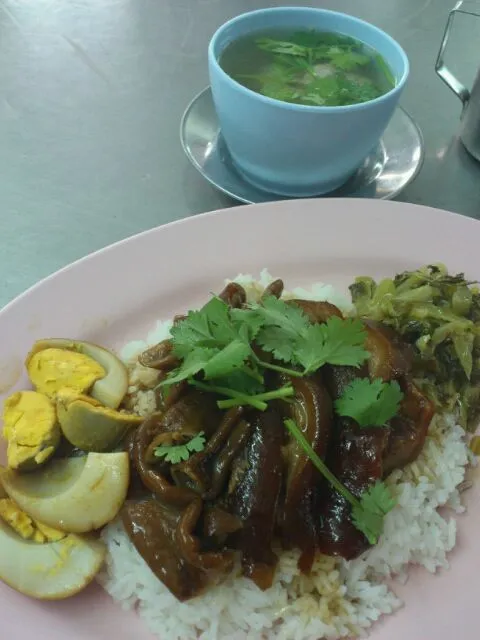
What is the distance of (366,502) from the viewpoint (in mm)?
1463

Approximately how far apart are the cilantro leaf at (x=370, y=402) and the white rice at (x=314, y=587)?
0.28 metres

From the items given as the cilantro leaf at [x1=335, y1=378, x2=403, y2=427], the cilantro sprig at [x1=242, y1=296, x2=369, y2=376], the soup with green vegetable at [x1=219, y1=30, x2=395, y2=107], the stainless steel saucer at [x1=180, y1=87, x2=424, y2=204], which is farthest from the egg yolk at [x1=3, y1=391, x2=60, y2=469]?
the soup with green vegetable at [x1=219, y1=30, x2=395, y2=107]

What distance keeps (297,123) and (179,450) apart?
1.01 m

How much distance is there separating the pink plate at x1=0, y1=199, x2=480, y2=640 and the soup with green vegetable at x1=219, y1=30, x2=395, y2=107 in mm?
340

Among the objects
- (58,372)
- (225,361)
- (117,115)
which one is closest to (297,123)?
(225,361)

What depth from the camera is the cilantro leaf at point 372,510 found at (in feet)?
4.75

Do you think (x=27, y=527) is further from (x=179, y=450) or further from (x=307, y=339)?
(x=307, y=339)

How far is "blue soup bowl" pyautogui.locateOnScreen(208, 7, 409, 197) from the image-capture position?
185 centimetres

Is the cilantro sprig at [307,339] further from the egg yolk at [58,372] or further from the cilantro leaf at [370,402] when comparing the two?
the egg yolk at [58,372]

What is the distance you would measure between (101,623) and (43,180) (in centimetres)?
168

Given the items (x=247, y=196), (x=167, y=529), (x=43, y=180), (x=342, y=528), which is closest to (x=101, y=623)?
(x=167, y=529)

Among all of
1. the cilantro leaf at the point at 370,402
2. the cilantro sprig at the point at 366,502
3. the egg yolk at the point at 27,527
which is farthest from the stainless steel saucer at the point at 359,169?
the egg yolk at the point at 27,527

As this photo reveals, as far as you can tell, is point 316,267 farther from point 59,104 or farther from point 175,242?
point 59,104

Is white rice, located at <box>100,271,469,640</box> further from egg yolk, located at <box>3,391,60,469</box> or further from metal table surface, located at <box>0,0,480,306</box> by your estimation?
metal table surface, located at <box>0,0,480,306</box>
